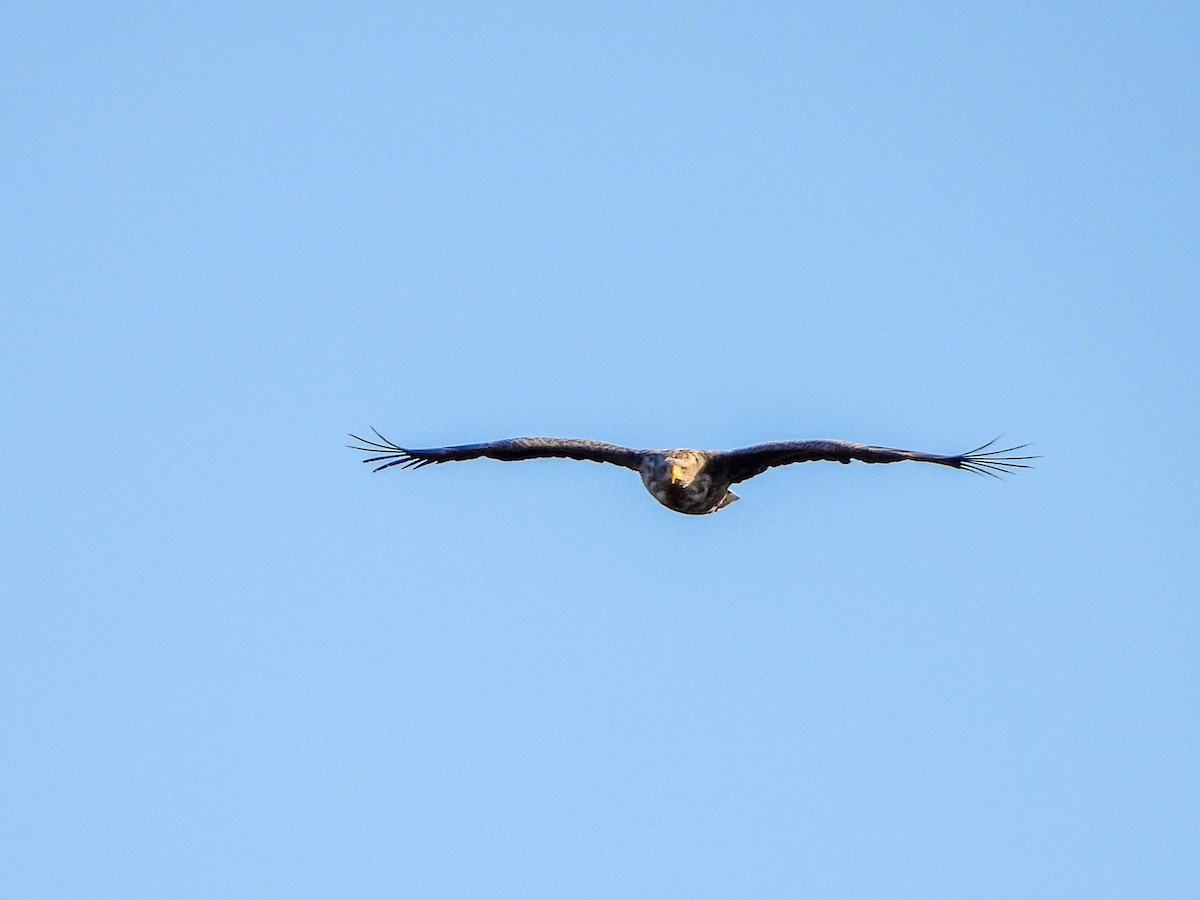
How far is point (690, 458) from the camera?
26.2 m

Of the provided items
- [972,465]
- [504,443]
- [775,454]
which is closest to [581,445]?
[504,443]

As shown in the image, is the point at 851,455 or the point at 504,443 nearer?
the point at 851,455

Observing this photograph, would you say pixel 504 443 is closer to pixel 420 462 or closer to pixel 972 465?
pixel 420 462

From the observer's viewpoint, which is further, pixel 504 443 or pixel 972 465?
pixel 504 443

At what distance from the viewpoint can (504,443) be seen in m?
27.4

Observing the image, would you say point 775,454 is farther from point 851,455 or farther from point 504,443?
point 504,443

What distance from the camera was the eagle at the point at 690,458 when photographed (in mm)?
25234

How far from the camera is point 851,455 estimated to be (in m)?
25.4

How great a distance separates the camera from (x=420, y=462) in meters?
28.0

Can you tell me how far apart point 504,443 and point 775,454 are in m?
3.68

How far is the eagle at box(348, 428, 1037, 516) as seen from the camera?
2523 centimetres

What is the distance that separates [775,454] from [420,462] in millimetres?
4953

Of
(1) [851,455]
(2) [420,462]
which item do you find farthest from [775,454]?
(2) [420,462]

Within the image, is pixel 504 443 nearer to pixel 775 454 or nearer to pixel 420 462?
pixel 420 462
